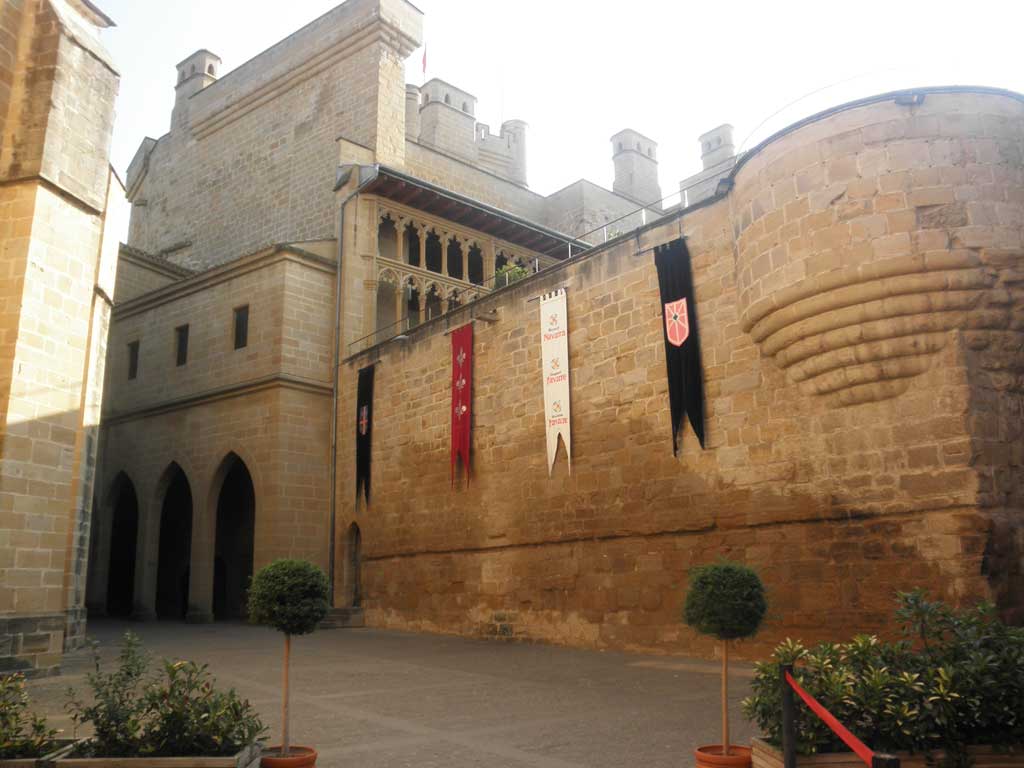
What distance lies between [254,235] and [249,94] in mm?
5452

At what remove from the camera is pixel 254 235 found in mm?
26516

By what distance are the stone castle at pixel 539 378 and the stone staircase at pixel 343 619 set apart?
11cm

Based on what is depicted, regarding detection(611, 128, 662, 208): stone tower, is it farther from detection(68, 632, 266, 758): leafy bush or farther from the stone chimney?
detection(68, 632, 266, 758): leafy bush

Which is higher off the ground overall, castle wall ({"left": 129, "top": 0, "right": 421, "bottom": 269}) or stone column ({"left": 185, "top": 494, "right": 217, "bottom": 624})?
castle wall ({"left": 129, "top": 0, "right": 421, "bottom": 269})

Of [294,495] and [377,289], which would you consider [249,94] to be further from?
[294,495]

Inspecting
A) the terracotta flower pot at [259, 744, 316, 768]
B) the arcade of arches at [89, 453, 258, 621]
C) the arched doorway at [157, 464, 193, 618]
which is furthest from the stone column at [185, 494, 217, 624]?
the terracotta flower pot at [259, 744, 316, 768]

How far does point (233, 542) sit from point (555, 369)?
14.4 metres

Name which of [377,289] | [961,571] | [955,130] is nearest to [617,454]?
[961,571]

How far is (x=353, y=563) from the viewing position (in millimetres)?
18641

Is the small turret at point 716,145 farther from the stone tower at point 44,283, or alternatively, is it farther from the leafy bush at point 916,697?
the leafy bush at point 916,697

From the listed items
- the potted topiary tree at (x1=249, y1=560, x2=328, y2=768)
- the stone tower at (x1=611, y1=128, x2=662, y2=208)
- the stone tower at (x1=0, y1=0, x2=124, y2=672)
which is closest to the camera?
the potted topiary tree at (x1=249, y1=560, x2=328, y2=768)

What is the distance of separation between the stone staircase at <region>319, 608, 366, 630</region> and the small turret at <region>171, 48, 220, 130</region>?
69.2ft

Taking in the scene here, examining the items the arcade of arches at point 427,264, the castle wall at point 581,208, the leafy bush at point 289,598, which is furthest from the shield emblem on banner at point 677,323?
the castle wall at point 581,208

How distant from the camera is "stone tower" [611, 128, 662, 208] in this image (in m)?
39.7
